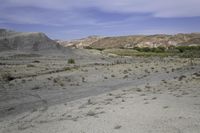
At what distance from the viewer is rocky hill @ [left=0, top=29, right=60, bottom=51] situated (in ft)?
306

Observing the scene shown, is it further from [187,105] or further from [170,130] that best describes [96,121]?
[187,105]

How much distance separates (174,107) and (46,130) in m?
5.62

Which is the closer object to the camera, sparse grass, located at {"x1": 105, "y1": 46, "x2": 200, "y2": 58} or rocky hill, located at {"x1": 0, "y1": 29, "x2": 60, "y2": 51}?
rocky hill, located at {"x1": 0, "y1": 29, "x2": 60, "y2": 51}

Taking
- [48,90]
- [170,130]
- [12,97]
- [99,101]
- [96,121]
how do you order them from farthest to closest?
1. [48,90]
2. [12,97]
3. [99,101]
4. [96,121]
5. [170,130]

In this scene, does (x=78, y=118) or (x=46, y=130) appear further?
(x=78, y=118)

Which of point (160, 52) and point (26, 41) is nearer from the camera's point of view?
point (26, 41)

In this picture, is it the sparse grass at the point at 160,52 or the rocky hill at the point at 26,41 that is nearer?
the rocky hill at the point at 26,41

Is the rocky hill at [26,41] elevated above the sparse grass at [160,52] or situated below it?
above

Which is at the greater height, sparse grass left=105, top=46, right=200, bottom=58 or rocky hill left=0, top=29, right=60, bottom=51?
rocky hill left=0, top=29, right=60, bottom=51

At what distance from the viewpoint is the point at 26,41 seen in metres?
97.9

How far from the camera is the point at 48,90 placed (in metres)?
23.7

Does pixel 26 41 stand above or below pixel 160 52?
above

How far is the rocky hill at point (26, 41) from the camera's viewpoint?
93250 millimetres

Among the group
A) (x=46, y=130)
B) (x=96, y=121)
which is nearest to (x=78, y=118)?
(x=96, y=121)
